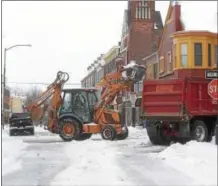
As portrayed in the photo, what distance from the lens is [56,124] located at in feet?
84.6

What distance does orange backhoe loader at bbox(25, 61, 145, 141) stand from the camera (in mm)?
24312

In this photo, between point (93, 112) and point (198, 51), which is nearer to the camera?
point (93, 112)

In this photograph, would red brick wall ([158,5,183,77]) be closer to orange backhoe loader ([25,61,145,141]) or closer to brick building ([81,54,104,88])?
orange backhoe loader ([25,61,145,141])

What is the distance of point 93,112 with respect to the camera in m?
25.1

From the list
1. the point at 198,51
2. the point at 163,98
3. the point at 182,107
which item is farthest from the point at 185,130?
the point at 198,51

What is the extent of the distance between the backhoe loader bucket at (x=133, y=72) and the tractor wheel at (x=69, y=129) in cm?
354

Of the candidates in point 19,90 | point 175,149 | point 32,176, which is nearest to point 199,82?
point 175,149

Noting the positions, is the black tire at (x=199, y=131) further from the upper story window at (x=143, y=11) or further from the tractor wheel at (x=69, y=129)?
the upper story window at (x=143, y=11)

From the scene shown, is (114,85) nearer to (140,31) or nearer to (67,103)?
(67,103)

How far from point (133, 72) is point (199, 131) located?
583cm

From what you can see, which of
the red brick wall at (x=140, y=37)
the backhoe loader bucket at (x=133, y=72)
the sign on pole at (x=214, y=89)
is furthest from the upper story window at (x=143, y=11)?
the sign on pole at (x=214, y=89)

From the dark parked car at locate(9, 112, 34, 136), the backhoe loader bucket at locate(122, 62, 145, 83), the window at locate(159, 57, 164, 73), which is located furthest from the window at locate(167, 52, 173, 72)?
the backhoe loader bucket at locate(122, 62, 145, 83)

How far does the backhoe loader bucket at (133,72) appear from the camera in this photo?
2391cm

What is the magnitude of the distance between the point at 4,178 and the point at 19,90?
142 m
